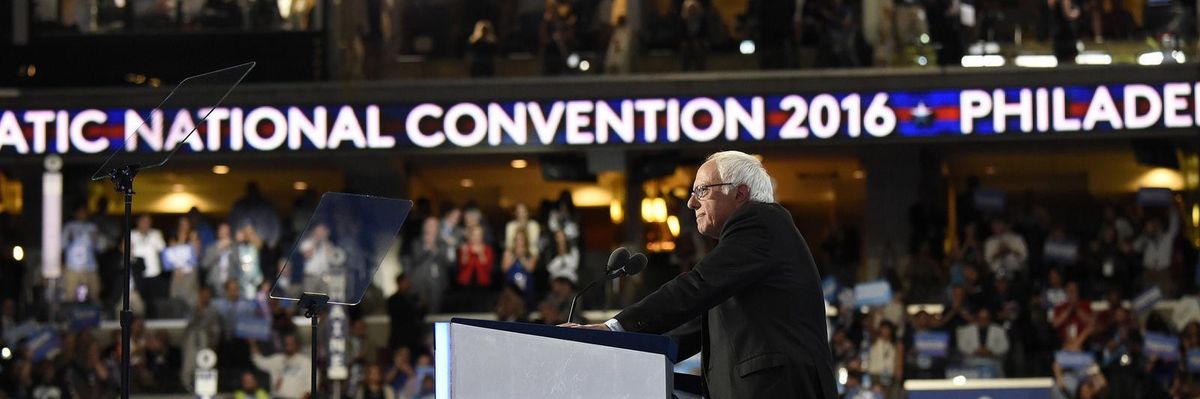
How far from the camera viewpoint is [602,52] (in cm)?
1966

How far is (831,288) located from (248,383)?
563 cm

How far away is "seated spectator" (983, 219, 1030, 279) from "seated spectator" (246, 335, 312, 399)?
21.7 ft

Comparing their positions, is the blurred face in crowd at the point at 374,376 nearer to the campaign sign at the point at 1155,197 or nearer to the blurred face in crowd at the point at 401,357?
the blurred face in crowd at the point at 401,357

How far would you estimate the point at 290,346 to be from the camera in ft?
56.3

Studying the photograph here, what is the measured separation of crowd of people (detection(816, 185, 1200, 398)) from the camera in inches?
633

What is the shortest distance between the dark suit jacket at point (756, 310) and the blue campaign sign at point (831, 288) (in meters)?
12.2

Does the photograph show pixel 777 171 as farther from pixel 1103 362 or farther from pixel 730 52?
pixel 1103 362

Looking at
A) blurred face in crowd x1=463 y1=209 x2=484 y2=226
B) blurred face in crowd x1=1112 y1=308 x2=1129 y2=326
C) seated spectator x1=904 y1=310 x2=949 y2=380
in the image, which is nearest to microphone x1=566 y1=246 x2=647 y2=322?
seated spectator x1=904 y1=310 x2=949 y2=380

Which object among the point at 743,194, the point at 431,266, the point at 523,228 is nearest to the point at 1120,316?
the point at 523,228

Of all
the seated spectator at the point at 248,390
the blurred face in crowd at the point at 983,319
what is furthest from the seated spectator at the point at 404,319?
the blurred face in crowd at the point at 983,319

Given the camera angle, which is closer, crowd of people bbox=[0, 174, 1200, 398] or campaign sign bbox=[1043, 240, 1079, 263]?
crowd of people bbox=[0, 174, 1200, 398]

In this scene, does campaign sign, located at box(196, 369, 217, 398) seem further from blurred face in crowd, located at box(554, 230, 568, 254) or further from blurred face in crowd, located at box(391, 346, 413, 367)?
blurred face in crowd, located at box(554, 230, 568, 254)

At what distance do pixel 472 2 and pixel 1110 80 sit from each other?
23.1 ft

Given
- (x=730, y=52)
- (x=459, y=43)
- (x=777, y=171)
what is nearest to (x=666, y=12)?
(x=730, y=52)
